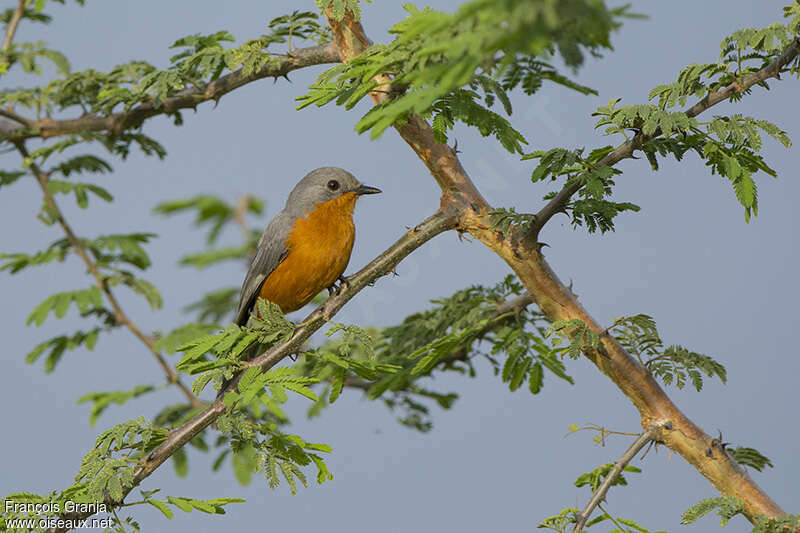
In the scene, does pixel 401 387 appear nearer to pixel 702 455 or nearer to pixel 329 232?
pixel 329 232

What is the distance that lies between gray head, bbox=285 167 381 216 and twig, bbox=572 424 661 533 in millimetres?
2391

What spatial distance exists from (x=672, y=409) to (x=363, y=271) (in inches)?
78.7

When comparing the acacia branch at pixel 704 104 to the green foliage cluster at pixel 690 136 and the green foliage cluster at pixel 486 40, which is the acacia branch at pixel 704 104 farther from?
the green foliage cluster at pixel 486 40

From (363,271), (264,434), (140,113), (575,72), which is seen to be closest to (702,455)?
(363,271)

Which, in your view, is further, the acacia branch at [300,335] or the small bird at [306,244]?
the small bird at [306,244]

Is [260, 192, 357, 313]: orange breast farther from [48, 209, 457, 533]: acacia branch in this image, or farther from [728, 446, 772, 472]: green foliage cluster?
[728, 446, 772, 472]: green foliage cluster

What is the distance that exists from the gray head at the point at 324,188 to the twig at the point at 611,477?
2391 millimetres

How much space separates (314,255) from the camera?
5.32 m

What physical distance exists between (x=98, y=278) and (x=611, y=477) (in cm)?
479

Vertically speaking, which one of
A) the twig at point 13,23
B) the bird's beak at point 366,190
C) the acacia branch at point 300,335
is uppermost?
the twig at point 13,23

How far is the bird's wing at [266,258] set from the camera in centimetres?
554

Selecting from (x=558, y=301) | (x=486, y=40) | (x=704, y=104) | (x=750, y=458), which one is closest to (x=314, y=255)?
(x=558, y=301)

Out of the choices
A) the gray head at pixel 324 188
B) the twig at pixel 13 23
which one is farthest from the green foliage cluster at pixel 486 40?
the twig at pixel 13 23

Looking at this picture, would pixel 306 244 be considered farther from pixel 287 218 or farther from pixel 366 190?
pixel 366 190
